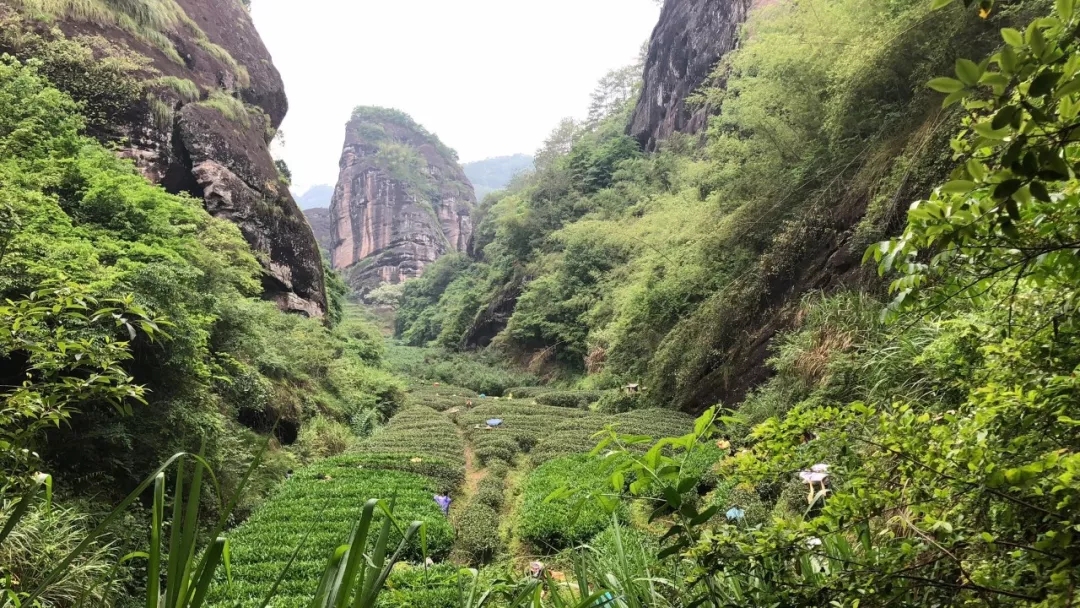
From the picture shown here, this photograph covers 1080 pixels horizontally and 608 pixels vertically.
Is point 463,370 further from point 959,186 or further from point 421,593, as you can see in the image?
point 959,186

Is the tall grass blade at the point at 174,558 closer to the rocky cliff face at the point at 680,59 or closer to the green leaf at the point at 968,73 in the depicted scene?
the green leaf at the point at 968,73

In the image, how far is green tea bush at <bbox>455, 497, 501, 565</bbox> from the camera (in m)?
5.38

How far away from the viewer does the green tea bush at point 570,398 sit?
15001 mm

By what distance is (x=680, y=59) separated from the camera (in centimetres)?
2583

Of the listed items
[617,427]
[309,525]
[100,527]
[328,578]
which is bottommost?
[617,427]

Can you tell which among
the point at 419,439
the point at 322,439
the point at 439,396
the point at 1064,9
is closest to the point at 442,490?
the point at 419,439

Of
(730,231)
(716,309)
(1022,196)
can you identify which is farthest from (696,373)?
(1022,196)

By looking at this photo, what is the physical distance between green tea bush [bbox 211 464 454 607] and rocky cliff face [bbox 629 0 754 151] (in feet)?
65.4

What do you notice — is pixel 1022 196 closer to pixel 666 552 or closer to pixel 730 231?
pixel 666 552

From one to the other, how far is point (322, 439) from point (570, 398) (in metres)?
7.30

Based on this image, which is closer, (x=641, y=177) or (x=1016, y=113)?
(x=1016, y=113)

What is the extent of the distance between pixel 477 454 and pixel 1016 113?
30.6 ft

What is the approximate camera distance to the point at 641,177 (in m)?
23.6

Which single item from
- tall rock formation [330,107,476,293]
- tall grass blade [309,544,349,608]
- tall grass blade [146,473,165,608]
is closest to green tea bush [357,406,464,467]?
tall grass blade [309,544,349,608]
